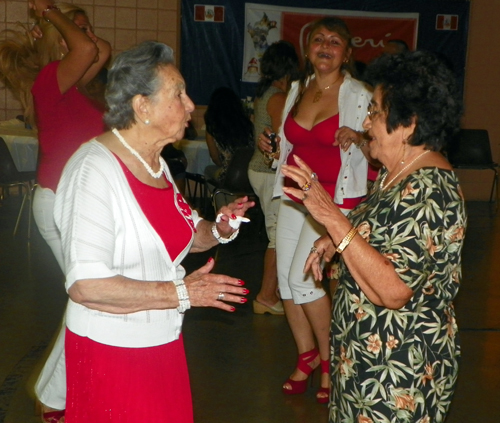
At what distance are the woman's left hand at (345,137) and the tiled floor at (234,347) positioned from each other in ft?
4.50

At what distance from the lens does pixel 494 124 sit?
10.2 metres

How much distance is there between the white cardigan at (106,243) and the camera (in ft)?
6.06

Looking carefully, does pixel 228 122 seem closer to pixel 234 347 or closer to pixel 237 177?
pixel 237 177

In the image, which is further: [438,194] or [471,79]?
[471,79]

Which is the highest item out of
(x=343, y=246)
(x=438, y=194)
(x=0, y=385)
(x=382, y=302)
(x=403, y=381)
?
(x=438, y=194)

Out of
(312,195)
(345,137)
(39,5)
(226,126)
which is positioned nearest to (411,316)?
(312,195)

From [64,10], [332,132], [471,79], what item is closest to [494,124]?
[471,79]

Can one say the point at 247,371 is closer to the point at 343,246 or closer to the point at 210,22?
the point at 343,246

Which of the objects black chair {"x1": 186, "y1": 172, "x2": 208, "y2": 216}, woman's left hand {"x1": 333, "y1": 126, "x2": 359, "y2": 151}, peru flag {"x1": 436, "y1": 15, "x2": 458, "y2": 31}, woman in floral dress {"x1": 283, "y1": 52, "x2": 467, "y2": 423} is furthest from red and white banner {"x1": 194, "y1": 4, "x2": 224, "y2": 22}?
woman in floral dress {"x1": 283, "y1": 52, "x2": 467, "y2": 423}

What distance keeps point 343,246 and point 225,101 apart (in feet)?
16.1

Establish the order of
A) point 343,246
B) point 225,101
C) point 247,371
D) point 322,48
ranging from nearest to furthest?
point 343,246, point 322,48, point 247,371, point 225,101

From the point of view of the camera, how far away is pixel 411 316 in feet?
6.80

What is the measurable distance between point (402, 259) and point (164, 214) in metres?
0.70

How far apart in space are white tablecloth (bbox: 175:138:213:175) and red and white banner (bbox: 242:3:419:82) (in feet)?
6.60
